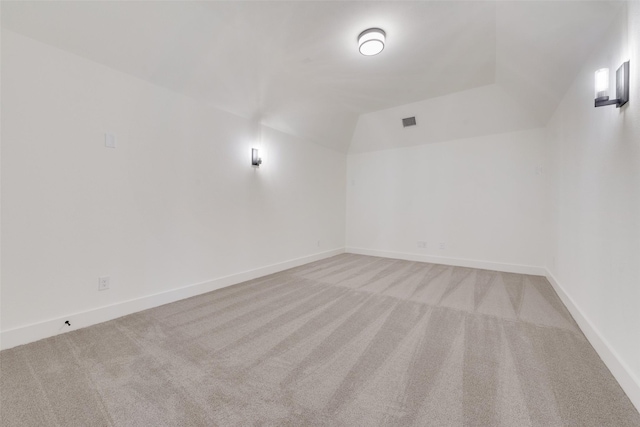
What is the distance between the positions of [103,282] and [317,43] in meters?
3.18

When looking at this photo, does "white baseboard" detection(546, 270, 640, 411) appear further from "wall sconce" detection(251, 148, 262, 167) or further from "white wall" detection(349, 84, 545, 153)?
"wall sconce" detection(251, 148, 262, 167)

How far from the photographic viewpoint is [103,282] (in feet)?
7.57

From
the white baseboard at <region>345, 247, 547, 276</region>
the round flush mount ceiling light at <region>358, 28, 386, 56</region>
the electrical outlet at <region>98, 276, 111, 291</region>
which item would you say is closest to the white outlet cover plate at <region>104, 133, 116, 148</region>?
the electrical outlet at <region>98, 276, 111, 291</region>

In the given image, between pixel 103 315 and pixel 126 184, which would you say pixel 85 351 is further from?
pixel 126 184

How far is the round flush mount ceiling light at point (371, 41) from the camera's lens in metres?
2.37

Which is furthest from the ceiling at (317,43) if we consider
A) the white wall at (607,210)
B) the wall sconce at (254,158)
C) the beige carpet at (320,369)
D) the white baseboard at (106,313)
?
the beige carpet at (320,369)

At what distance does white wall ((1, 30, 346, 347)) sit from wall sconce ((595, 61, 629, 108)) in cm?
355

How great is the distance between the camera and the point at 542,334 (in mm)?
2086

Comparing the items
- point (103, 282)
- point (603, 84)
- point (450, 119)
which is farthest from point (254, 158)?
point (603, 84)

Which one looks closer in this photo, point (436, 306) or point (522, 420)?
point (522, 420)

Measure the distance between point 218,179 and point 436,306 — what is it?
3.06 metres

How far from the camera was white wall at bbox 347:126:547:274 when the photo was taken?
3.97 metres

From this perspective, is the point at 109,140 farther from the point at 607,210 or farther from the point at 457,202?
the point at 457,202

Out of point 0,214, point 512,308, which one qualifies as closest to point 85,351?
point 0,214
